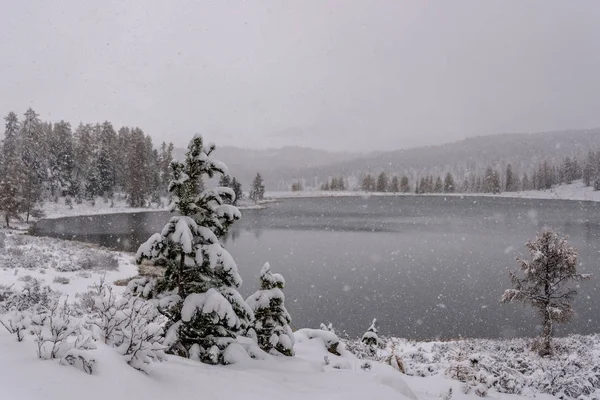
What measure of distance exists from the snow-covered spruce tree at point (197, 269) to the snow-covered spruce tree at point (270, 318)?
2.54ft

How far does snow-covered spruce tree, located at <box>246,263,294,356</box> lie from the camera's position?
880cm

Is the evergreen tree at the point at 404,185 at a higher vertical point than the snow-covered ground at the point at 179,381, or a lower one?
higher

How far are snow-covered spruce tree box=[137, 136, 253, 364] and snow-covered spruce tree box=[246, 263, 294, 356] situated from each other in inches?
30.5

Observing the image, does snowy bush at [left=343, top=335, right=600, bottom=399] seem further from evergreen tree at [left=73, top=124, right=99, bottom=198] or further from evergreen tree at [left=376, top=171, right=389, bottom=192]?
evergreen tree at [left=376, top=171, right=389, bottom=192]

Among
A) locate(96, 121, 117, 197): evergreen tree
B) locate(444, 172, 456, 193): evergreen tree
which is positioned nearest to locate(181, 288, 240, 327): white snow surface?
locate(96, 121, 117, 197): evergreen tree

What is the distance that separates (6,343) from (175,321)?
3.45 metres

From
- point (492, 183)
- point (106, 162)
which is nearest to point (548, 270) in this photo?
point (106, 162)

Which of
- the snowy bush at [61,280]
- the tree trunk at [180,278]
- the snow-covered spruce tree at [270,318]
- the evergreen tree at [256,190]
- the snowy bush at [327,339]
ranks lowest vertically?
the snowy bush at [327,339]

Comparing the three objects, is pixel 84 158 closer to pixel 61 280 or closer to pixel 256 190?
pixel 256 190

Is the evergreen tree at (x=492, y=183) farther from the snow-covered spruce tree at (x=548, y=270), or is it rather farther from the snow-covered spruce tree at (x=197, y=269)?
A: the snow-covered spruce tree at (x=197, y=269)

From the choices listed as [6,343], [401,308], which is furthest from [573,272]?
[6,343]

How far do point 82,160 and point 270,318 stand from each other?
94.0 metres

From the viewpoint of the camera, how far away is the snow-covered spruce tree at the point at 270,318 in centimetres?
880

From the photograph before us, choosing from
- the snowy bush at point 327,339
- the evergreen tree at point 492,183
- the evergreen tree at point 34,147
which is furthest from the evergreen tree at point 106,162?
the evergreen tree at point 492,183
